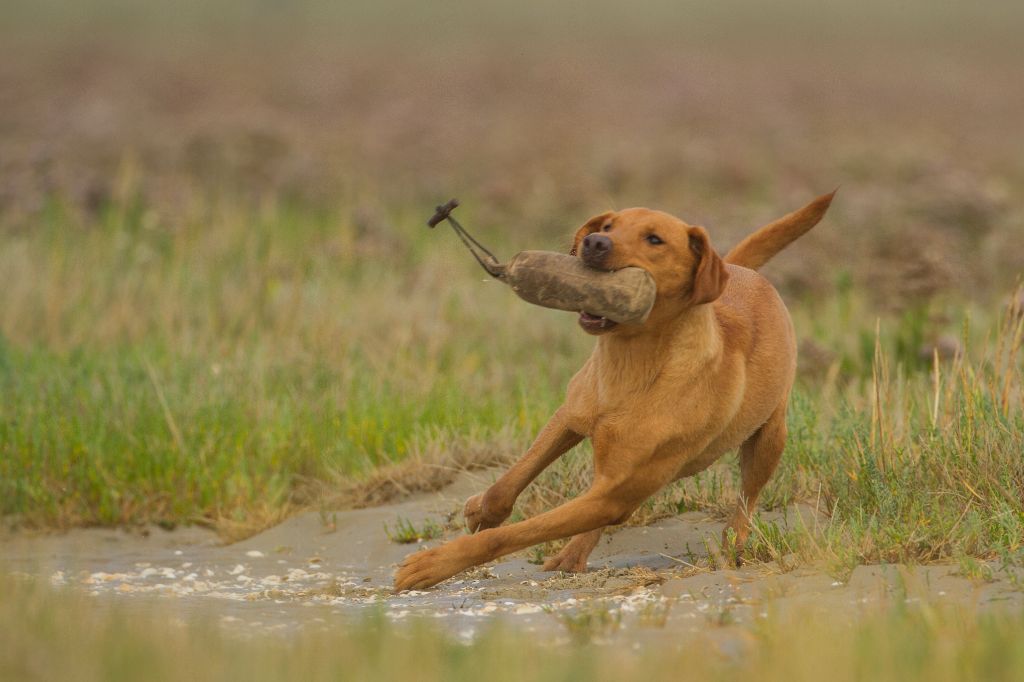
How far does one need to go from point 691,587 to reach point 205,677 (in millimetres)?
2145

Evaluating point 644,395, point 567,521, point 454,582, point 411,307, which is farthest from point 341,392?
point 644,395

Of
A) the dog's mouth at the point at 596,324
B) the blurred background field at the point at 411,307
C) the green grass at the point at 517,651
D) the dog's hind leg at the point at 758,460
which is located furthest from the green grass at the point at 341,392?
the dog's mouth at the point at 596,324

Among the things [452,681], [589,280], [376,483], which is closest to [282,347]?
[376,483]

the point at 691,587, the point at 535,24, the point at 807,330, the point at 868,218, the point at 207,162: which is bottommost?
the point at 691,587

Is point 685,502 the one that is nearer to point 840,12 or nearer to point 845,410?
point 845,410

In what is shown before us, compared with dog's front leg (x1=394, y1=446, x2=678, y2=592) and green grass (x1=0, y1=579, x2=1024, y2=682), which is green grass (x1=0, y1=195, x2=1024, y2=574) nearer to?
dog's front leg (x1=394, y1=446, x2=678, y2=592)

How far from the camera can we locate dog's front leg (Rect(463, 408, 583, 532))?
568 cm

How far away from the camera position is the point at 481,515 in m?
5.89

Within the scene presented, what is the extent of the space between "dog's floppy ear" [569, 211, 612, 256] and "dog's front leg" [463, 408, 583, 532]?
2.13ft

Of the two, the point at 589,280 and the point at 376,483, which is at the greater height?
the point at 589,280

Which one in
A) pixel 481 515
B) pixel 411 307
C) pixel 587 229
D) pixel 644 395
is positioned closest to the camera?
pixel 644 395

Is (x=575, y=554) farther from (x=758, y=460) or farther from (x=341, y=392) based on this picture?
(x=341, y=392)

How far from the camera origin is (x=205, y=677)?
3.54 m

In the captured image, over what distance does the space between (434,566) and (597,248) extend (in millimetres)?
1378
